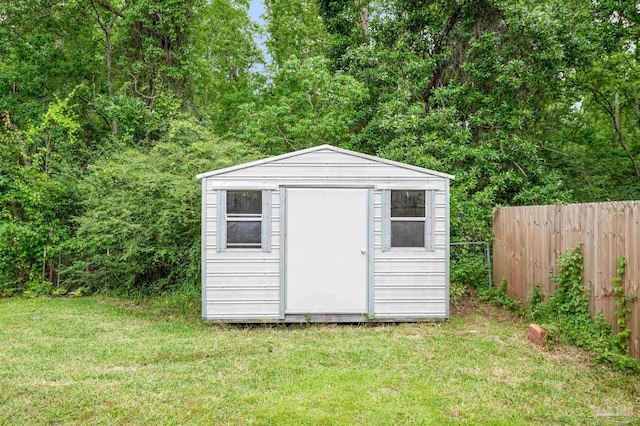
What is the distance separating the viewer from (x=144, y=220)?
7.53m

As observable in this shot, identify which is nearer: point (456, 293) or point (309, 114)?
point (456, 293)

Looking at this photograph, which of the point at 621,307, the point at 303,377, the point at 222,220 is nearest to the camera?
the point at 303,377

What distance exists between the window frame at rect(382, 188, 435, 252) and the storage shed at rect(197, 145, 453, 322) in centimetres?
1

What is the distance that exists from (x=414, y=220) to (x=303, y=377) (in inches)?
107

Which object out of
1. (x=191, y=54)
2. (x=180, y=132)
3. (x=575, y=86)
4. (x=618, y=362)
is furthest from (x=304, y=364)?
(x=191, y=54)

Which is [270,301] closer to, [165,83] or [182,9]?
[165,83]

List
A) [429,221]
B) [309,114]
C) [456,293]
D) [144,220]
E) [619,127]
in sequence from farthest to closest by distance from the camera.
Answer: [619,127], [309,114], [144,220], [456,293], [429,221]

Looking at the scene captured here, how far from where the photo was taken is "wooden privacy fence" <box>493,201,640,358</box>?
402cm

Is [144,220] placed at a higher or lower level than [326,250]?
higher

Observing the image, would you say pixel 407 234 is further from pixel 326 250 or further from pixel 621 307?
pixel 621 307

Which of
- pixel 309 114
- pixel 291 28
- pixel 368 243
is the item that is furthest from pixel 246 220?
pixel 291 28

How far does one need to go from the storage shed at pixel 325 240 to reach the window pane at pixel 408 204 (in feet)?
0.04

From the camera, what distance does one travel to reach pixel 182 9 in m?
10.6

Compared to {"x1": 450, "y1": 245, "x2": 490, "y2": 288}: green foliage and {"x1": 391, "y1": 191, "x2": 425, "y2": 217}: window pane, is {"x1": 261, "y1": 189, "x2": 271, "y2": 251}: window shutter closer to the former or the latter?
{"x1": 391, "y1": 191, "x2": 425, "y2": 217}: window pane
